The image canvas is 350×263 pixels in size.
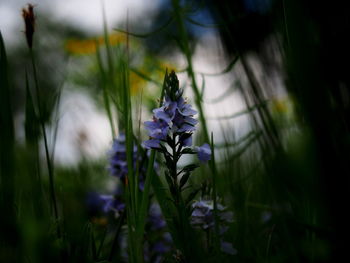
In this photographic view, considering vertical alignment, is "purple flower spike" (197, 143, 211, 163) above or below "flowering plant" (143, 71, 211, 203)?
below

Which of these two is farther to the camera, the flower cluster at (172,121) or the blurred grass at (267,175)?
the flower cluster at (172,121)

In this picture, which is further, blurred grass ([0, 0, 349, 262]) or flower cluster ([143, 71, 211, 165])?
flower cluster ([143, 71, 211, 165])

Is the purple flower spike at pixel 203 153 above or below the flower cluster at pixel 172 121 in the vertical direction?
below

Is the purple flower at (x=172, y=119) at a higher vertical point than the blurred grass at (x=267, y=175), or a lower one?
higher

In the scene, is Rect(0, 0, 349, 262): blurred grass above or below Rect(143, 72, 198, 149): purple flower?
below

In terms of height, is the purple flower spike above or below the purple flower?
below

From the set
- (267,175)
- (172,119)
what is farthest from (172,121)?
(267,175)

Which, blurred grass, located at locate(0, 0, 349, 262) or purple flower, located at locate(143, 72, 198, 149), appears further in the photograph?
purple flower, located at locate(143, 72, 198, 149)

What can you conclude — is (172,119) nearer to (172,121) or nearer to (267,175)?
(172,121)

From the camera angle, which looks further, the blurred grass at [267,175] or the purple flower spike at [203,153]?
the purple flower spike at [203,153]

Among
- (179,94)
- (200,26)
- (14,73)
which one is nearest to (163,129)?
(179,94)

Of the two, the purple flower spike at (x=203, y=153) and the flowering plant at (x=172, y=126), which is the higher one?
the flowering plant at (x=172, y=126)

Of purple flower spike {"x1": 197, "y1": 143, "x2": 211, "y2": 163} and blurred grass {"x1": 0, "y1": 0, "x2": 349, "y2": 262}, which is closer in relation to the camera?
blurred grass {"x1": 0, "y1": 0, "x2": 349, "y2": 262}

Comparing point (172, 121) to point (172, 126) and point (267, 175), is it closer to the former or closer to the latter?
point (172, 126)
